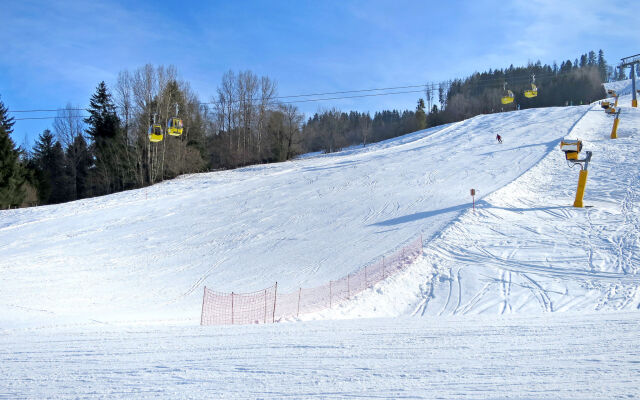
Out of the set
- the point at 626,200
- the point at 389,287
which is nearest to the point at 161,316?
the point at 389,287

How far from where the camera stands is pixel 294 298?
38.7 ft

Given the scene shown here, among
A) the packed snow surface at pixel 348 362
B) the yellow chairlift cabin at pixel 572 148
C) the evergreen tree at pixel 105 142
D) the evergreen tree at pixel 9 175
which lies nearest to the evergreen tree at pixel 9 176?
the evergreen tree at pixel 9 175

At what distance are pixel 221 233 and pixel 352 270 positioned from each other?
7.64 metres

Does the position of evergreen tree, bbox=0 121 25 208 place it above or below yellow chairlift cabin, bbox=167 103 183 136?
below

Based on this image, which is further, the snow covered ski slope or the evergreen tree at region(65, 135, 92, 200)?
the evergreen tree at region(65, 135, 92, 200)

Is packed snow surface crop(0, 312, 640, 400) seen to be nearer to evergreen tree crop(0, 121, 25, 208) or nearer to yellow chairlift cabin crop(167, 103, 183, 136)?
yellow chairlift cabin crop(167, 103, 183, 136)

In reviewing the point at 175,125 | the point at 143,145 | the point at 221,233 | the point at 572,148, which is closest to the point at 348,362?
the point at 221,233

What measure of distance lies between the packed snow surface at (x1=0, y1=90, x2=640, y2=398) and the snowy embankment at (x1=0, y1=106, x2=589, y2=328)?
0.12 metres

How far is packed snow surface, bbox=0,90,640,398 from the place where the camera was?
4.42 m

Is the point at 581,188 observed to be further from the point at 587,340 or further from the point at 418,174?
the point at 587,340

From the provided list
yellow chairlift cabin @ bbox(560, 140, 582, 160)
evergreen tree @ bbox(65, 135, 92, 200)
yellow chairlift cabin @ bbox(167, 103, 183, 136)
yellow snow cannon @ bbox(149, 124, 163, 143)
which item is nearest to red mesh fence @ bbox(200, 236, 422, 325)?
yellow chairlift cabin @ bbox(560, 140, 582, 160)

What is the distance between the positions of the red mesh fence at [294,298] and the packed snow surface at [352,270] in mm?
467

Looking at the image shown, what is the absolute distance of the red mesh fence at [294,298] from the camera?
10047 mm

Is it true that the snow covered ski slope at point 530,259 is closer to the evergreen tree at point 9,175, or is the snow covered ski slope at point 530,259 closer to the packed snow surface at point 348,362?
the packed snow surface at point 348,362
